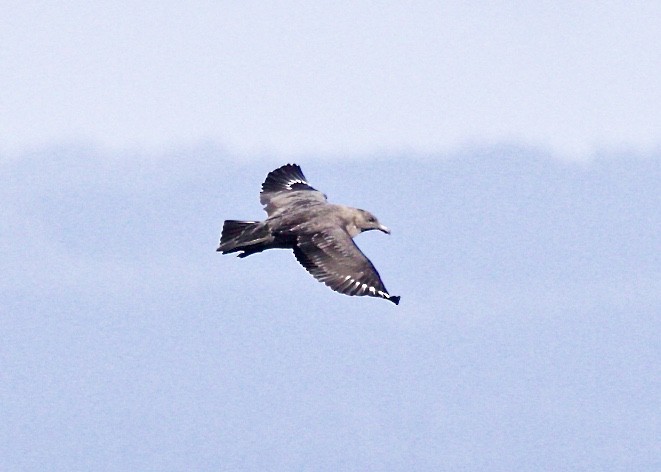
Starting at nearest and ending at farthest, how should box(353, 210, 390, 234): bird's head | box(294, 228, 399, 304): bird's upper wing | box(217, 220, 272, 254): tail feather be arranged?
box(294, 228, 399, 304): bird's upper wing
box(217, 220, 272, 254): tail feather
box(353, 210, 390, 234): bird's head

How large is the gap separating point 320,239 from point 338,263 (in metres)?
0.71

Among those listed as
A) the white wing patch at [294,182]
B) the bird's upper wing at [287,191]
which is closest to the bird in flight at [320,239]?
the bird's upper wing at [287,191]

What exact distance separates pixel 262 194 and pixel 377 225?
9.87 feet

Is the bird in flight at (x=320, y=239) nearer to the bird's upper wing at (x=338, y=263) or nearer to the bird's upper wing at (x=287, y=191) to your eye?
the bird's upper wing at (x=338, y=263)

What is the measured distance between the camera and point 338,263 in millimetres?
25703

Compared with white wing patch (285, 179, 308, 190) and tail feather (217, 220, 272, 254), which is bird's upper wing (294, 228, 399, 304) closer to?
tail feather (217, 220, 272, 254)

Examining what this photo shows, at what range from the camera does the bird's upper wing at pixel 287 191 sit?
93.1 ft

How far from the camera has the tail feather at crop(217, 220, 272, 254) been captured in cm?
2597

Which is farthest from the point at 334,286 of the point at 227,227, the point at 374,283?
the point at 227,227

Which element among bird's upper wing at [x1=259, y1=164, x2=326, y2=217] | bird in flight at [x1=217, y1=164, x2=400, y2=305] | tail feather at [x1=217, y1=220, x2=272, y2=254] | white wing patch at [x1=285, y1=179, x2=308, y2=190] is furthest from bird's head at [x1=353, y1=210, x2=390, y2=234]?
white wing patch at [x1=285, y1=179, x2=308, y2=190]

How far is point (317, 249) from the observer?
26000 millimetres

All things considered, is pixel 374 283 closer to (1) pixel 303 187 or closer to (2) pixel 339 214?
(2) pixel 339 214

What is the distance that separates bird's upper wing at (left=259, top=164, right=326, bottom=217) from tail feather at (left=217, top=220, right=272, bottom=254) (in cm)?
145

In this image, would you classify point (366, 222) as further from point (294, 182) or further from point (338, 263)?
point (294, 182)
